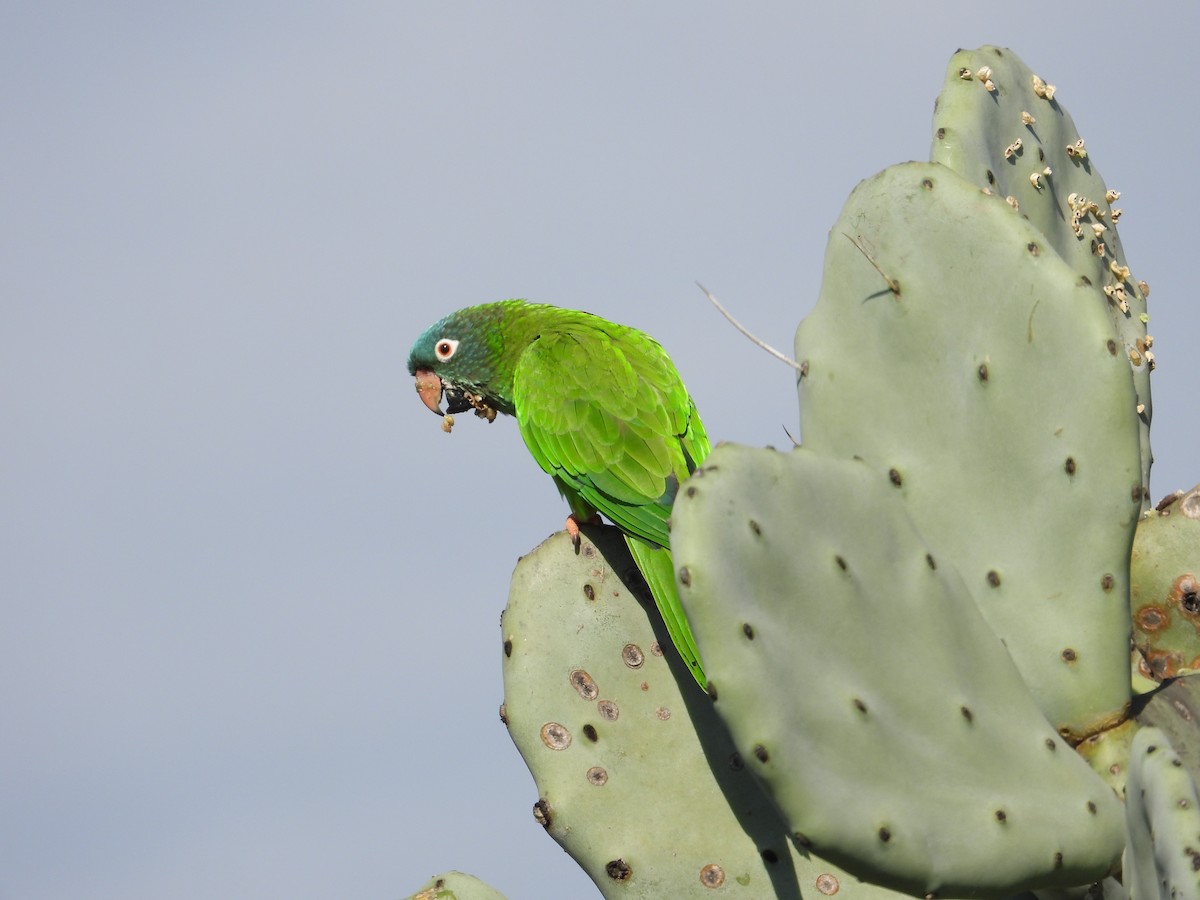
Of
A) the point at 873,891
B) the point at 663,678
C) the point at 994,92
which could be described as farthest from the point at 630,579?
the point at 994,92

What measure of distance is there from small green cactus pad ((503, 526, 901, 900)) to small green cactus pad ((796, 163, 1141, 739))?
0.72 m

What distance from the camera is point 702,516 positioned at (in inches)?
93.2

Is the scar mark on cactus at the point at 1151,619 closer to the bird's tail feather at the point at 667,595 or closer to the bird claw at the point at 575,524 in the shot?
the bird's tail feather at the point at 667,595

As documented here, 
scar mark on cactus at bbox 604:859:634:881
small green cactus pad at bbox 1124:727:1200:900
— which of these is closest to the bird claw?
scar mark on cactus at bbox 604:859:634:881

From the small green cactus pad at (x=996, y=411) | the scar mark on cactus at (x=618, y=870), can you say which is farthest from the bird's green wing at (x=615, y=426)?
the small green cactus pad at (x=996, y=411)

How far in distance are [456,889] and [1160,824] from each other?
162 centimetres

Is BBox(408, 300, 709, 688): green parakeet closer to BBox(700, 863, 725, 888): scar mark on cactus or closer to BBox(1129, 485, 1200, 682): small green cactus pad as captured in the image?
BBox(700, 863, 725, 888): scar mark on cactus

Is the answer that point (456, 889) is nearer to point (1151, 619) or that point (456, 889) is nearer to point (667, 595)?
point (667, 595)

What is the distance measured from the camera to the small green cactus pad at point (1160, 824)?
2.21 metres

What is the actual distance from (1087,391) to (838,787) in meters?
0.91

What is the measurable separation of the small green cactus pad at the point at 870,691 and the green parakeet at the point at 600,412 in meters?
0.74

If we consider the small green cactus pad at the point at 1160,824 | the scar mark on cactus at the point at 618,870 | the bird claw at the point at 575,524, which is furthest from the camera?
the bird claw at the point at 575,524

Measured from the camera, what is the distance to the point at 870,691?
2539mm

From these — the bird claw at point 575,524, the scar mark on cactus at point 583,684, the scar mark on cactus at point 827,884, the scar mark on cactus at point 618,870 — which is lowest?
the scar mark on cactus at point 827,884
